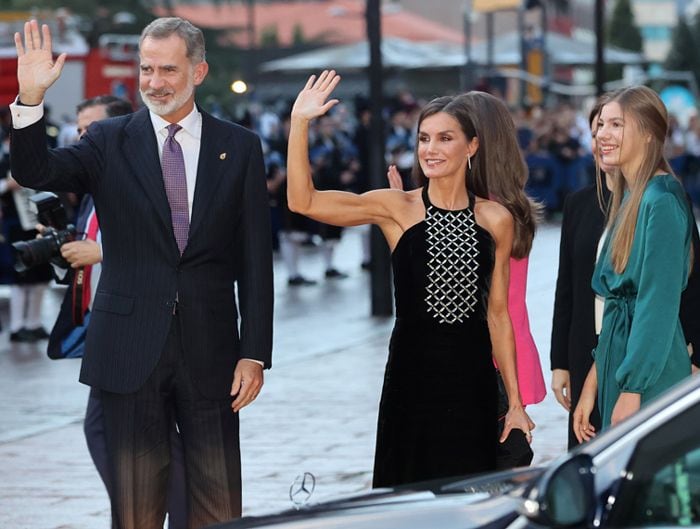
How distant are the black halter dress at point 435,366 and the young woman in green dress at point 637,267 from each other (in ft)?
1.27

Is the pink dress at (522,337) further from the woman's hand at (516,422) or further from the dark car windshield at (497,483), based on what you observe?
the dark car windshield at (497,483)

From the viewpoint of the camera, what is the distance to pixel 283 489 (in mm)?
8109

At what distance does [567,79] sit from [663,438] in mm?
93574

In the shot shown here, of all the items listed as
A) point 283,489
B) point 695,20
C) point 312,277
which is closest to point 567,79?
point 695,20

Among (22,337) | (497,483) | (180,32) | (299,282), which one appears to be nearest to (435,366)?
(180,32)

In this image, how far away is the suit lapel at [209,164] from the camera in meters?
5.53

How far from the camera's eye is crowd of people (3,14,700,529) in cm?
550

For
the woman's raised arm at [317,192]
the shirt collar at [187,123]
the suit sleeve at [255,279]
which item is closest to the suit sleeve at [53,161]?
the shirt collar at [187,123]

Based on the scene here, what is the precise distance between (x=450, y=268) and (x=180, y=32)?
111 centimetres

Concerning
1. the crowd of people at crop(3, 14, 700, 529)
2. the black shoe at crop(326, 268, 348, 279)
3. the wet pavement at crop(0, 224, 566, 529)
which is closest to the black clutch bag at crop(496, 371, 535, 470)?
the crowd of people at crop(3, 14, 700, 529)

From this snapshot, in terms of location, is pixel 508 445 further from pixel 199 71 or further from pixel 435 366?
pixel 199 71

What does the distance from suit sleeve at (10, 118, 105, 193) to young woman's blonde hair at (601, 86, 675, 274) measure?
63.4 inches

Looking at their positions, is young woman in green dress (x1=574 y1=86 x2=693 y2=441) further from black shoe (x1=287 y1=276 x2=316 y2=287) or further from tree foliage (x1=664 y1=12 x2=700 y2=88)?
tree foliage (x1=664 y1=12 x2=700 y2=88)

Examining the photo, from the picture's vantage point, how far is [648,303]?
5332 millimetres
